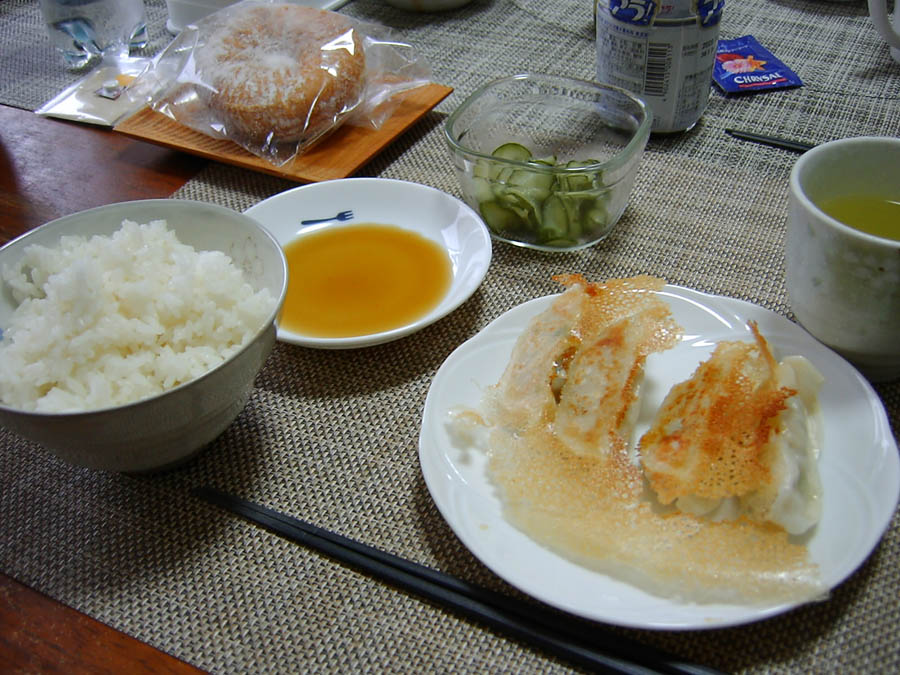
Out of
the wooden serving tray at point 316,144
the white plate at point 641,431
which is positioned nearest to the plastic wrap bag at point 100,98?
the wooden serving tray at point 316,144

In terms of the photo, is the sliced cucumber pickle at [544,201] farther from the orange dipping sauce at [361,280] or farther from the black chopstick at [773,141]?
the black chopstick at [773,141]

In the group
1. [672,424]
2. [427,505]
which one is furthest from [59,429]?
[672,424]

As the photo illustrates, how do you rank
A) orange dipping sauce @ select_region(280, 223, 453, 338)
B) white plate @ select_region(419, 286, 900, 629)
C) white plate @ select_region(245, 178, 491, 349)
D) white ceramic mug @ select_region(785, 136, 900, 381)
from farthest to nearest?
white plate @ select_region(245, 178, 491, 349) < orange dipping sauce @ select_region(280, 223, 453, 338) < white ceramic mug @ select_region(785, 136, 900, 381) < white plate @ select_region(419, 286, 900, 629)

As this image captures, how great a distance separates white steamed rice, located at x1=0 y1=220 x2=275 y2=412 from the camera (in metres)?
0.74

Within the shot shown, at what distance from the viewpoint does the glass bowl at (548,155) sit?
1128mm

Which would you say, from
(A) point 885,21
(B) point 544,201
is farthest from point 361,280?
(A) point 885,21

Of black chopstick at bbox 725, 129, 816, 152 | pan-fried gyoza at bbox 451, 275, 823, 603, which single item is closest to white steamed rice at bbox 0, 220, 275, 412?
pan-fried gyoza at bbox 451, 275, 823, 603

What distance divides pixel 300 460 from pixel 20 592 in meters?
0.32

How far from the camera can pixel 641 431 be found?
826 mm

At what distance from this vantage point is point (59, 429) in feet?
2.27

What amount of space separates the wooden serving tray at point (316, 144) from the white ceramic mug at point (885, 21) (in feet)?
2.86

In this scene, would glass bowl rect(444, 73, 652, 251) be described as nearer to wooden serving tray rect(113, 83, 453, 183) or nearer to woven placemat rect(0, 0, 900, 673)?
woven placemat rect(0, 0, 900, 673)

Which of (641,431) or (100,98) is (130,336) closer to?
(641,431)

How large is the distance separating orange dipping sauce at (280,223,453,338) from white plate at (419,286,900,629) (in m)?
0.18
